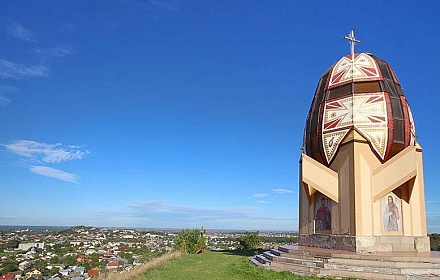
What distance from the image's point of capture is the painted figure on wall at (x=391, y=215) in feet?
45.4

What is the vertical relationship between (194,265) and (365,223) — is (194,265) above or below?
below

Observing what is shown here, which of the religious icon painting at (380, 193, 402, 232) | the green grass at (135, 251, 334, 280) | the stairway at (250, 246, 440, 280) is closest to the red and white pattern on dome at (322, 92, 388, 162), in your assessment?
the religious icon painting at (380, 193, 402, 232)

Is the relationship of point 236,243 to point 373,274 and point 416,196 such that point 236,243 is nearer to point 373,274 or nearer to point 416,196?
point 416,196

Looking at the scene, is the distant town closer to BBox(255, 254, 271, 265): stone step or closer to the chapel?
BBox(255, 254, 271, 265): stone step

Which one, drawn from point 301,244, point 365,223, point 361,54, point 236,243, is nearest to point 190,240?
point 236,243

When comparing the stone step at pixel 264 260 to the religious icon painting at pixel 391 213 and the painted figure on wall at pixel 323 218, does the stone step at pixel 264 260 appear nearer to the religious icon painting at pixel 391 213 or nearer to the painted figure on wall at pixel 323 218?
the painted figure on wall at pixel 323 218

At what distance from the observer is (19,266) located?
19109 mm

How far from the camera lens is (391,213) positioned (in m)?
14.0

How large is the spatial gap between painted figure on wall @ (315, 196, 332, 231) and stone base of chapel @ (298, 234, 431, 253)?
54cm

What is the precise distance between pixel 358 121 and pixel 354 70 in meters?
2.56

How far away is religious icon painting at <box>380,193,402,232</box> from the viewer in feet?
45.4

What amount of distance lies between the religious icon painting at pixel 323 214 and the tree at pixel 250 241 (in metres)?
7.86

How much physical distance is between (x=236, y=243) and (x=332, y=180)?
1110 cm

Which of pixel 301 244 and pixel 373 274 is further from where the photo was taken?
pixel 301 244
